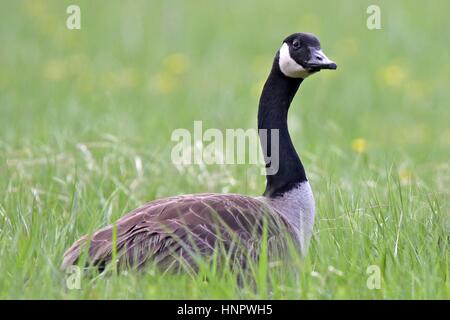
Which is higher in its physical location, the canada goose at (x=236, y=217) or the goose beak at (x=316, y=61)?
the goose beak at (x=316, y=61)

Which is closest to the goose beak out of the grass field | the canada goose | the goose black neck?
the canada goose

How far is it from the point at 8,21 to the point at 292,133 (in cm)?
810

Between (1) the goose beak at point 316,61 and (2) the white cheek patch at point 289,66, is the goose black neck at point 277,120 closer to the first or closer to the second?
(2) the white cheek patch at point 289,66

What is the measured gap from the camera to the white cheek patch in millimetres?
6527

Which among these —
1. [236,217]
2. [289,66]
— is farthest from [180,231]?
[289,66]

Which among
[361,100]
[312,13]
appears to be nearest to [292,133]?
[361,100]

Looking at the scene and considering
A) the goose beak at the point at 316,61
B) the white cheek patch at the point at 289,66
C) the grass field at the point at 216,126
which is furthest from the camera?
the white cheek patch at the point at 289,66

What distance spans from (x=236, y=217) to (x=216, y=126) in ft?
17.2

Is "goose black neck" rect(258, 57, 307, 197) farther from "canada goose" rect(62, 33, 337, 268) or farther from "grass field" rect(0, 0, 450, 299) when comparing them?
"grass field" rect(0, 0, 450, 299)

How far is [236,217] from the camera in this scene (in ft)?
18.8

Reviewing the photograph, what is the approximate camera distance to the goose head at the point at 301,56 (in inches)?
252

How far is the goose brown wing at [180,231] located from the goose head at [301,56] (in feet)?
3.61

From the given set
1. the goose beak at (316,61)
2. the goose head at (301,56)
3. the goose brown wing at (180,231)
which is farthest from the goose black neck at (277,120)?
the goose brown wing at (180,231)

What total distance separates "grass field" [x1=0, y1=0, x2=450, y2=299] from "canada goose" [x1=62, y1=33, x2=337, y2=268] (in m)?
0.17
